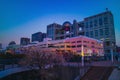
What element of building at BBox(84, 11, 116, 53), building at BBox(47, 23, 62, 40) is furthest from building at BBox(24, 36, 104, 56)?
building at BBox(47, 23, 62, 40)

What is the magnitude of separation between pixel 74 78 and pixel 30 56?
8755 millimetres

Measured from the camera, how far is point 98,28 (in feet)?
284

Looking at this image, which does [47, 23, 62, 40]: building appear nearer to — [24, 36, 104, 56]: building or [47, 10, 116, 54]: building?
[47, 10, 116, 54]: building

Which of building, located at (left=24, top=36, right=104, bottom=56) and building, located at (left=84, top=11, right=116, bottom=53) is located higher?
building, located at (left=84, top=11, right=116, bottom=53)

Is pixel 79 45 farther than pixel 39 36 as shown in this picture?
No

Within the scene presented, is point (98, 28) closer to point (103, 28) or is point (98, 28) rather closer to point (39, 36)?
point (103, 28)

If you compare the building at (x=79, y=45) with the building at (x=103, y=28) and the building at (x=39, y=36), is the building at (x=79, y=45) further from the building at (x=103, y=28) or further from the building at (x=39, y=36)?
the building at (x=39, y=36)

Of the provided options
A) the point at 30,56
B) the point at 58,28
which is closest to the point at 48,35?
the point at 58,28

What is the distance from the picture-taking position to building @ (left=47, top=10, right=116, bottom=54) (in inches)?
3205

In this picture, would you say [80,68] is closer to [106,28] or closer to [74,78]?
[74,78]

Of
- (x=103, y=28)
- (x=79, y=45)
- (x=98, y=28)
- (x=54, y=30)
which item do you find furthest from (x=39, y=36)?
(x=79, y=45)

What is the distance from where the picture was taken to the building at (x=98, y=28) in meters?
81.4

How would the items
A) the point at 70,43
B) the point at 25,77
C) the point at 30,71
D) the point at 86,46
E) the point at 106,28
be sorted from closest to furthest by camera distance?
1. the point at 25,77
2. the point at 30,71
3. the point at 86,46
4. the point at 70,43
5. the point at 106,28

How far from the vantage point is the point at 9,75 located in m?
18.6
